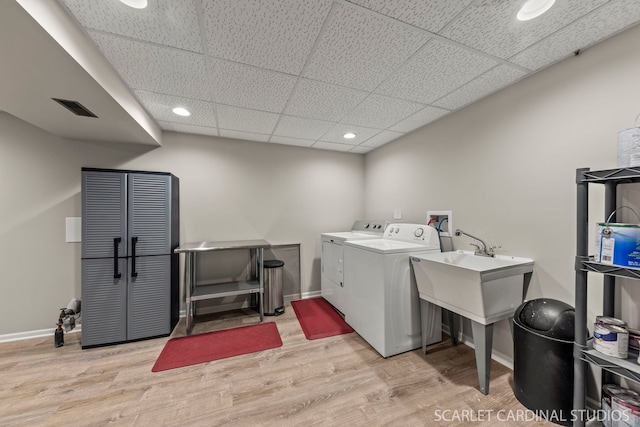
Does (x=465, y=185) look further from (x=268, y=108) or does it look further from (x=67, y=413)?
(x=67, y=413)

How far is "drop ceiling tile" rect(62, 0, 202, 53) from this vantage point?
1142mm

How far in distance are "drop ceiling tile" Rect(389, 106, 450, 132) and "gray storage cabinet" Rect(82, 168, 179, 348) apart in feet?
9.05

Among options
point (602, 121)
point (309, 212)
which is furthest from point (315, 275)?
point (602, 121)

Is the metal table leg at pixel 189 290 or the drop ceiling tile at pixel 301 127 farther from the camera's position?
the drop ceiling tile at pixel 301 127

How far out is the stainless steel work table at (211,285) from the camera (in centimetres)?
251

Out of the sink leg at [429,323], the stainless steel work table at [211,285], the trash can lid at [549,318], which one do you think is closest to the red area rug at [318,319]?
the stainless steel work table at [211,285]

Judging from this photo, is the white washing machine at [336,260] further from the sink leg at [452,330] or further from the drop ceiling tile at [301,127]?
the drop ceiling tile at [301,127]

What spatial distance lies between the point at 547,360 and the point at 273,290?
2.59 metres

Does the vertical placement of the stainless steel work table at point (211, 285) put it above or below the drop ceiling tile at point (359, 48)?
below

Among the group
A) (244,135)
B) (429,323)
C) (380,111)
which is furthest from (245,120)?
(429,323)

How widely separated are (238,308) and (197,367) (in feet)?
4.07

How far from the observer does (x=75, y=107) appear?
185 cm

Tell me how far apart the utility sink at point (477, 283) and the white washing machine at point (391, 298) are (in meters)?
0.17

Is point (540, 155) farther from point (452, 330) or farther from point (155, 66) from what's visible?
point (155, 66)
